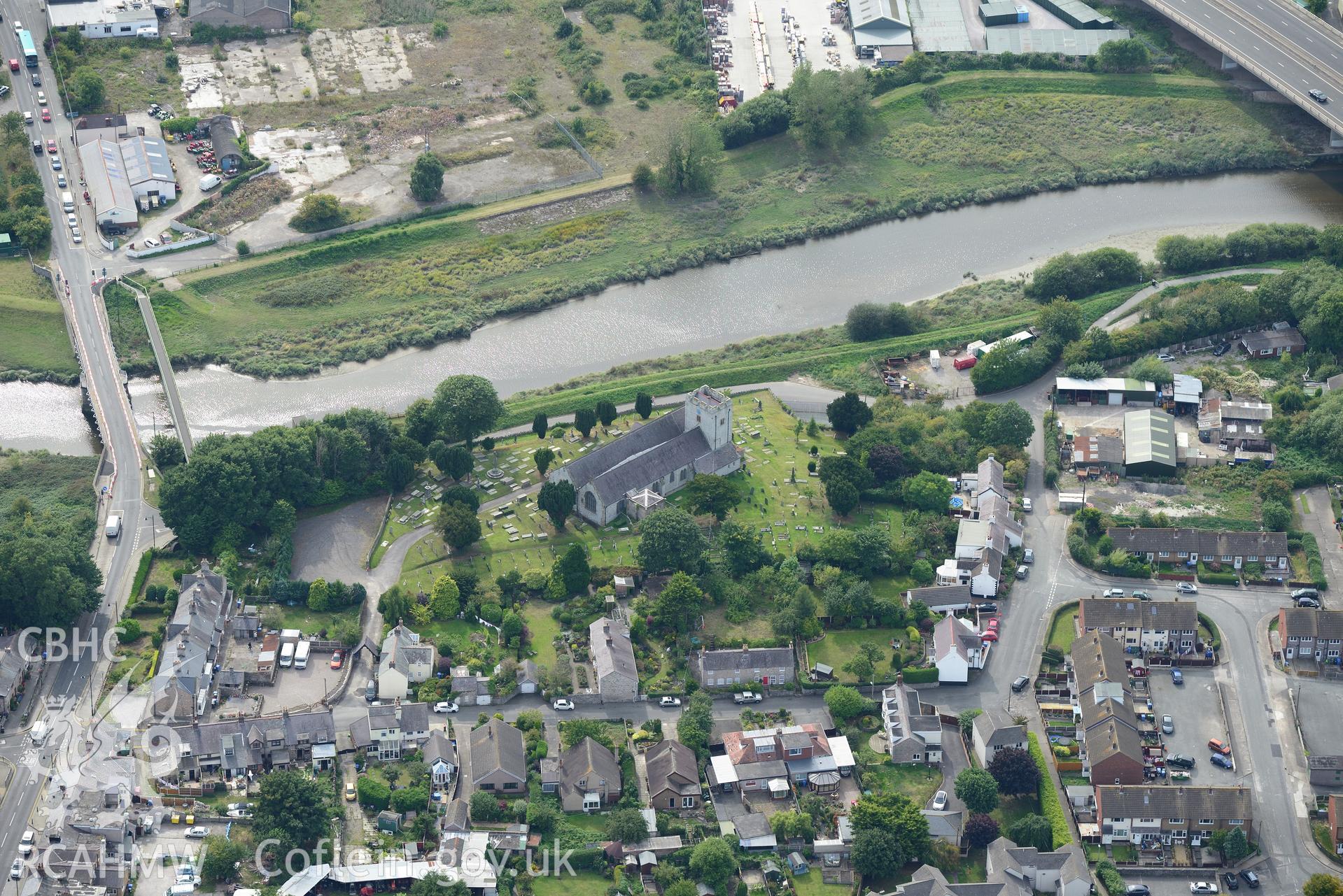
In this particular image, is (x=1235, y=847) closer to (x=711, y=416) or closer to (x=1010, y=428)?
(x=1010, y=428)

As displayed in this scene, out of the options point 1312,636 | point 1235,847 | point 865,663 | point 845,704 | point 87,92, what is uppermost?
point 87,92

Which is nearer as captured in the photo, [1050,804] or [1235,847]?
[1235,847]

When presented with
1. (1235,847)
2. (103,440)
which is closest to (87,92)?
(103,440)

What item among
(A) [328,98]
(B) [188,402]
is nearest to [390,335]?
(B) [188,402]

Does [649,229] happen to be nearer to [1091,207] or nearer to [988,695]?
[1091,207]

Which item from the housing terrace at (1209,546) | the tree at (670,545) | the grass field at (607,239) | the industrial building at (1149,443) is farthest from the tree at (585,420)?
the housing terrace at (1209,546)
